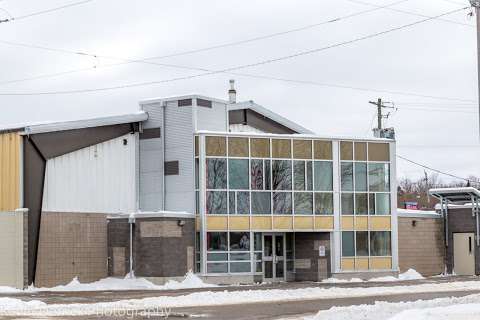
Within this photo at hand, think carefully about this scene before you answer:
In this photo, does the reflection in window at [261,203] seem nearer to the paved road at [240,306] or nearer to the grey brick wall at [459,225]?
the paved road at [240,306]

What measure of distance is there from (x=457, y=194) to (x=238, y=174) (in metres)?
14.2

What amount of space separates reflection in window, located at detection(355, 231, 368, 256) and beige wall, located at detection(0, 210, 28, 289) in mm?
15047

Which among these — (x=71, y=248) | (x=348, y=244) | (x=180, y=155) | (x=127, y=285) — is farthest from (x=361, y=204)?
(x=71, y=248)

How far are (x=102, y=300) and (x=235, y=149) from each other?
12.3 m

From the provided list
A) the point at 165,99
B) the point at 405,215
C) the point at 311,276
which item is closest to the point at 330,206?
the point at 311,276

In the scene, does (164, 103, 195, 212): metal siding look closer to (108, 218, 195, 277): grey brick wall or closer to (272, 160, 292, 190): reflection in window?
(108, 218, 195, 277): grey brick wall

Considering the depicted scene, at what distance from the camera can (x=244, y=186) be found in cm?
3738

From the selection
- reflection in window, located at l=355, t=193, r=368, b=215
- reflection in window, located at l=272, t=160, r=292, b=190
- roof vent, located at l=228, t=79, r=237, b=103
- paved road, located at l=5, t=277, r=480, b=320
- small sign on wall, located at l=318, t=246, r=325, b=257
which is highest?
roof vent, located at l=228, t=79, r=237, b=103

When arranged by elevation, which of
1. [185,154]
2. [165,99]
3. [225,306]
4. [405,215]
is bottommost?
[225,306]

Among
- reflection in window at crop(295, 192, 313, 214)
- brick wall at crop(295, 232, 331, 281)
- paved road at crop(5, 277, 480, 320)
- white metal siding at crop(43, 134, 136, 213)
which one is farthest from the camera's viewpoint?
brick wall at crop(295, 232, 331, 281)

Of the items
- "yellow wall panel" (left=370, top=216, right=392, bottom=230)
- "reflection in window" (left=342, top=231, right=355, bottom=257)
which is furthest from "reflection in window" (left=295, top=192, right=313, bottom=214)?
"yellow wall panel" (left=370, top=216, right=392, bottom=230)

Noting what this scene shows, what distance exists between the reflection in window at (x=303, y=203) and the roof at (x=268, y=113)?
6373 mm

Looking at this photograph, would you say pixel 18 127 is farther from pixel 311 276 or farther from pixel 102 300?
pixel 311 276

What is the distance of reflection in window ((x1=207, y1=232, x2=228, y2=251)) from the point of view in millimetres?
36459
